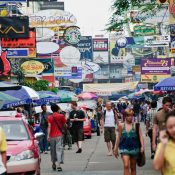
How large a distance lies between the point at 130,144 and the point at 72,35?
111 feet

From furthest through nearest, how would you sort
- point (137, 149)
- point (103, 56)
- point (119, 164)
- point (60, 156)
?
point (103, 56) → point (119, 164) → point (60, 156) → point (137, 149)

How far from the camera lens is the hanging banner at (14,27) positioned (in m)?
26.8

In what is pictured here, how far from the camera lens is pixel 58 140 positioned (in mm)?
17750

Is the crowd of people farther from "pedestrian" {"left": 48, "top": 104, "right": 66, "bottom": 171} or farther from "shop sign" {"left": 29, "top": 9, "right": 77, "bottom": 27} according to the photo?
"shop sign" {"left": 29, "top": 9, "right": 77, "bottom": 27}

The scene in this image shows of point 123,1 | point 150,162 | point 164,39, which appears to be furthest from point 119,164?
point 164,39

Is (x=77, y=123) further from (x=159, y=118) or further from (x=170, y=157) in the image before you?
(x=170, y=157)

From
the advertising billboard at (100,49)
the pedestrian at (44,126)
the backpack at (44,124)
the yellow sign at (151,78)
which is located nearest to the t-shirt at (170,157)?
the pedestrian at (44,126)

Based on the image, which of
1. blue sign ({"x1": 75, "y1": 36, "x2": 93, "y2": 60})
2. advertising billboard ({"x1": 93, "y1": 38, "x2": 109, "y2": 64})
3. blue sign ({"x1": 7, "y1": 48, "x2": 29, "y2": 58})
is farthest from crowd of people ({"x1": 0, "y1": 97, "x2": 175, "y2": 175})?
advertising billboard ({"x1": 93, "y1": 38, "x2": 109, "y2": 64})

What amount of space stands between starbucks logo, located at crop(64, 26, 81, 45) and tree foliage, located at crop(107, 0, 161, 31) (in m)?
23.5

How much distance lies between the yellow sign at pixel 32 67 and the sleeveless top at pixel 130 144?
27.3 meters

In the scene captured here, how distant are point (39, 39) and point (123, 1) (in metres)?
24.1

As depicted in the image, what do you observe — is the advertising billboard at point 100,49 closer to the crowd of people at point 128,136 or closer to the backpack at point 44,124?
the backpack at point 44,124

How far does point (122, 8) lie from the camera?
2014 centimetres

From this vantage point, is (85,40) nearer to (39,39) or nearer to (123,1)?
(39,39)
